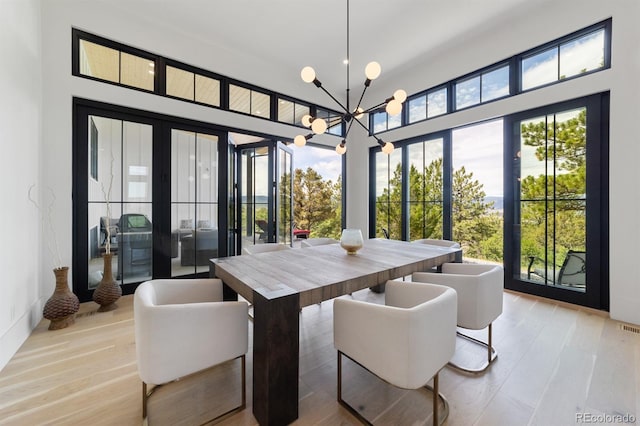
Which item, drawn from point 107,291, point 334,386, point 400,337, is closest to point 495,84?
point 400,337

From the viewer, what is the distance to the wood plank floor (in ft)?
4.53

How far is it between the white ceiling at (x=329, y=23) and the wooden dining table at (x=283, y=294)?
9.51 feet

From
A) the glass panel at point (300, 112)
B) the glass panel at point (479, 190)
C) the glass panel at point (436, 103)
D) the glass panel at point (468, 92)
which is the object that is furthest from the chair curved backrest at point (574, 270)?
the glass panel at point (300, 112)

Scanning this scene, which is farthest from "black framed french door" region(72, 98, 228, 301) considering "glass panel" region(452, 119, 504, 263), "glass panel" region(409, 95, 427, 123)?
"glass panel" region(452, 119, 504, 263)

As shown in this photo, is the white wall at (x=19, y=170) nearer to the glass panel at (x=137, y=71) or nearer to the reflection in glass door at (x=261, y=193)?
the glass panel at (x=137, y=71)

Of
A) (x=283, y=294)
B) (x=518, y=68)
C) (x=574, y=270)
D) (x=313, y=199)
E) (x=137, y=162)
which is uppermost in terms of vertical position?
(x=518, y=68)

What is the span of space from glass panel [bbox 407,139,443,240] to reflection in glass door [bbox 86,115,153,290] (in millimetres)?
4131

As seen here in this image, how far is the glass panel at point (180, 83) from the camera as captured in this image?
11.2 ft

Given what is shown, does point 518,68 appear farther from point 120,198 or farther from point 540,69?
point 120,198

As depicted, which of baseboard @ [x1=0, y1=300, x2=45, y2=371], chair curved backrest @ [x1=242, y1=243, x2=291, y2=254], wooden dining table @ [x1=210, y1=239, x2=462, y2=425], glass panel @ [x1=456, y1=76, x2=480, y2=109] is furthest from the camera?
glass panel @ [x1=456, y1=76, x2=480, y2=109]

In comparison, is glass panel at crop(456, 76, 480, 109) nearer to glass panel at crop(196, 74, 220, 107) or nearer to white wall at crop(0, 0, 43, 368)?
glass panel at crop(196, 74, 220, 107)

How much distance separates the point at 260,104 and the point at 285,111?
0.50 m

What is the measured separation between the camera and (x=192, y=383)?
1645 mm

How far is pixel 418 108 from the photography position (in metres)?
4.47
